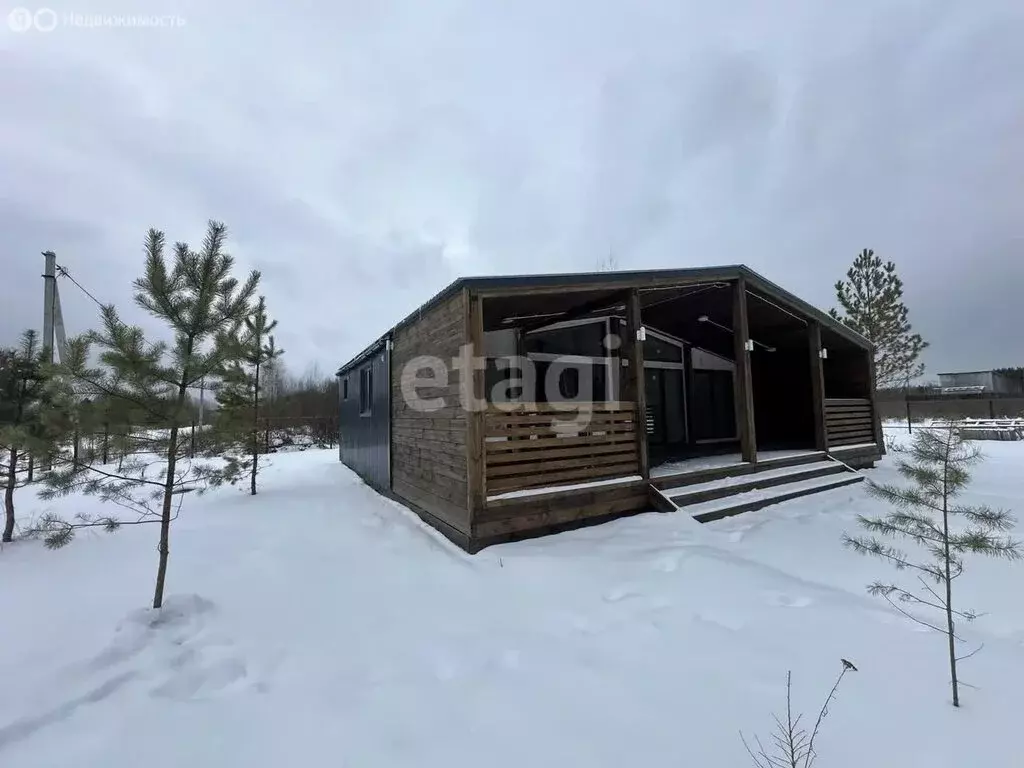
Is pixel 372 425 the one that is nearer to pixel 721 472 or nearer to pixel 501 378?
pixel 501 378

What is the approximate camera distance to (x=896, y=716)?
205 cm

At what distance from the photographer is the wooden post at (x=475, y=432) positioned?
4418mm

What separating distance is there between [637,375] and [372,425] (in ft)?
17.6

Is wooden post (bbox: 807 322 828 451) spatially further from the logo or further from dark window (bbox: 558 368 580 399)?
the logo

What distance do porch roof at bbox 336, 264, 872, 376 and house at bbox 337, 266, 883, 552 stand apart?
0.08 ft

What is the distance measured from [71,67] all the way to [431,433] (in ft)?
25.6

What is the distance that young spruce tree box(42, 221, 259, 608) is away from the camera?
3104 millimetres

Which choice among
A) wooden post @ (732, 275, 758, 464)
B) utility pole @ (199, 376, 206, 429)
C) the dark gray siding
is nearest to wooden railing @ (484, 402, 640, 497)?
wooden post @ (732, 275, 758, 464)

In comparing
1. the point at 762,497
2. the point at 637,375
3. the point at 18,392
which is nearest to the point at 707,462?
the point at 762,497

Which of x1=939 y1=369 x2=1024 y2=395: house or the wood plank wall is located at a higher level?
x1=939 y1=369 x2=1024 y2=395: house

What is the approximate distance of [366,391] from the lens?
933 cm

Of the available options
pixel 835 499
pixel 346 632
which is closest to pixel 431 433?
pixel 346 632

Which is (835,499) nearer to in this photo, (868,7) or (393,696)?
(393,696)

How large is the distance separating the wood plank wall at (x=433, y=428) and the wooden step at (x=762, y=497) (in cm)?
279
